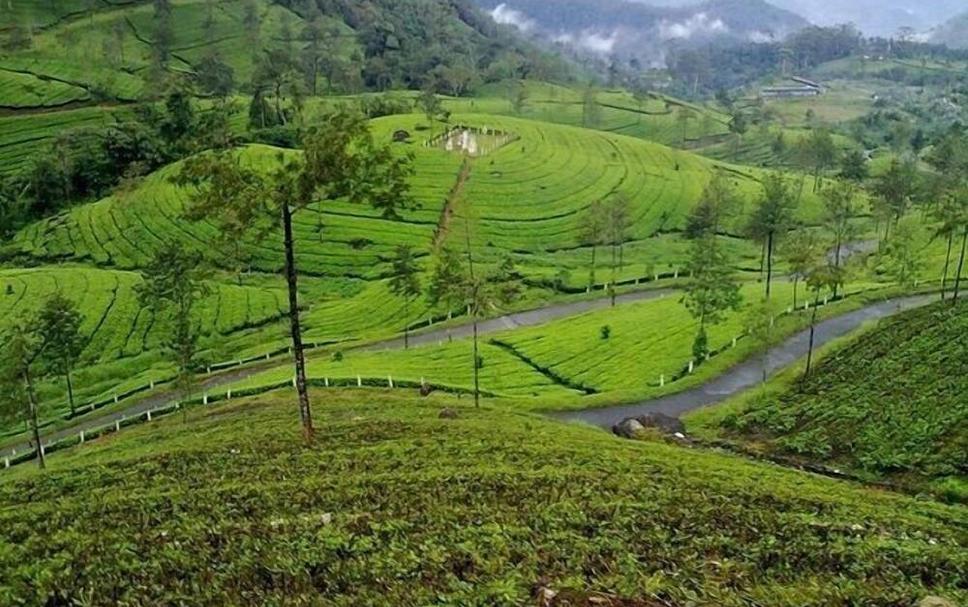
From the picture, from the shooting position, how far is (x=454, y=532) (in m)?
15.1

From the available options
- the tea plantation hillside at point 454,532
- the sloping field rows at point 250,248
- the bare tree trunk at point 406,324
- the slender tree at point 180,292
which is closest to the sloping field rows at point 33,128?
the sloping field rows at point 250,248

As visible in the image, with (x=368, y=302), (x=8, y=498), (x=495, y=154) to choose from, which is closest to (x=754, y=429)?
(x=8, y=498)

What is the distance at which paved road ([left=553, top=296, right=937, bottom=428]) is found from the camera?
4394 cm

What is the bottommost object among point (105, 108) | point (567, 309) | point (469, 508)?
point (567, 309)

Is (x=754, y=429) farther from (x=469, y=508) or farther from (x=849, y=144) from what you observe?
(x=849, y=144)

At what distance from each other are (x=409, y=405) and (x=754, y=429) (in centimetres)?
1707

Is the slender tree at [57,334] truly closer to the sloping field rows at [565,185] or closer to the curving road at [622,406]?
the curving road at [622,406]

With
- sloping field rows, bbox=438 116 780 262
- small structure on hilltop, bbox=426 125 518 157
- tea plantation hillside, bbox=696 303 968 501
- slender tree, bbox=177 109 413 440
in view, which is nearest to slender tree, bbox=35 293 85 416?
slender tree, bbox=177 109 413 440

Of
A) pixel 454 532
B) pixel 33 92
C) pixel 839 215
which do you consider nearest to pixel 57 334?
pixel 454 532

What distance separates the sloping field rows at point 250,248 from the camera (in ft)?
333

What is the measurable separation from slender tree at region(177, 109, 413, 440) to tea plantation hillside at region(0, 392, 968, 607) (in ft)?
24.9

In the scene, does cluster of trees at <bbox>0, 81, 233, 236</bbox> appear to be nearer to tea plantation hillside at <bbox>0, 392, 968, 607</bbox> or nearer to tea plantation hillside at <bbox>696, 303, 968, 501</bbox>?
tea plantation hillside at <bbox>696, 303, 968, 501</bbox>

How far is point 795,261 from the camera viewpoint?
45.3 meters

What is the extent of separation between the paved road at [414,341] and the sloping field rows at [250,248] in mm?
25657
